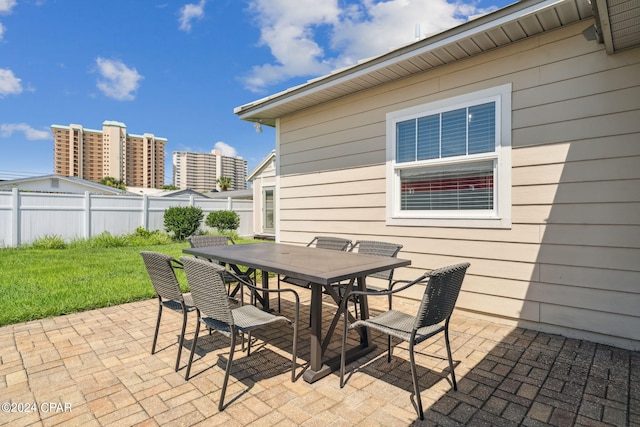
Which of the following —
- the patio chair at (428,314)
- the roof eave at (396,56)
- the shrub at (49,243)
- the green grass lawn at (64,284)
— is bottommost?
the green grass lawn at (64,284)

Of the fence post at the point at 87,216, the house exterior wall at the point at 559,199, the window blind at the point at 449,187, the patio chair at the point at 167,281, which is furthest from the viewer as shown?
the fence post at the point at 87,216

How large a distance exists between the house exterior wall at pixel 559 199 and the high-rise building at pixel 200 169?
51061 mm

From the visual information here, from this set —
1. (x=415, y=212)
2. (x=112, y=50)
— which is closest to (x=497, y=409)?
(x=415, y=212)

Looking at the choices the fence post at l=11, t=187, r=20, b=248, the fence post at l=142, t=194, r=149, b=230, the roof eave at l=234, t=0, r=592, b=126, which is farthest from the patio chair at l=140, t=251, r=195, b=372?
the fence post at l=142, t=194, r=149, b=230

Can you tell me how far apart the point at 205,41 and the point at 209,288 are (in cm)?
1071

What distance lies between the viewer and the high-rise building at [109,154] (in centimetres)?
3812

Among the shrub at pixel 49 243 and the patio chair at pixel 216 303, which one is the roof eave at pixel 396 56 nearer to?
the patio chair at pixel 216 303

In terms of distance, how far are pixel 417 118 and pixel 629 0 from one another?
2.11 m

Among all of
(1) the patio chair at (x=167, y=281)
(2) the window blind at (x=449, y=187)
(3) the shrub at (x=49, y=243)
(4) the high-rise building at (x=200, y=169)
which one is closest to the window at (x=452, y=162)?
(2) the window blind at (x=449, y=187)

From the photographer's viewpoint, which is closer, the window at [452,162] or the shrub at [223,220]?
the window at [452,162]

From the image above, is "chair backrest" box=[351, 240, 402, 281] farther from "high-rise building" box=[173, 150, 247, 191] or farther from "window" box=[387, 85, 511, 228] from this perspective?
"high-rise building" box=[173, 150, 247, 191]

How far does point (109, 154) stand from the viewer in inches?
1642

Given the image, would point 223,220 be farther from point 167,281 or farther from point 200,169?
point 200,169

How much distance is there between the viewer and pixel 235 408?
1905 mm
